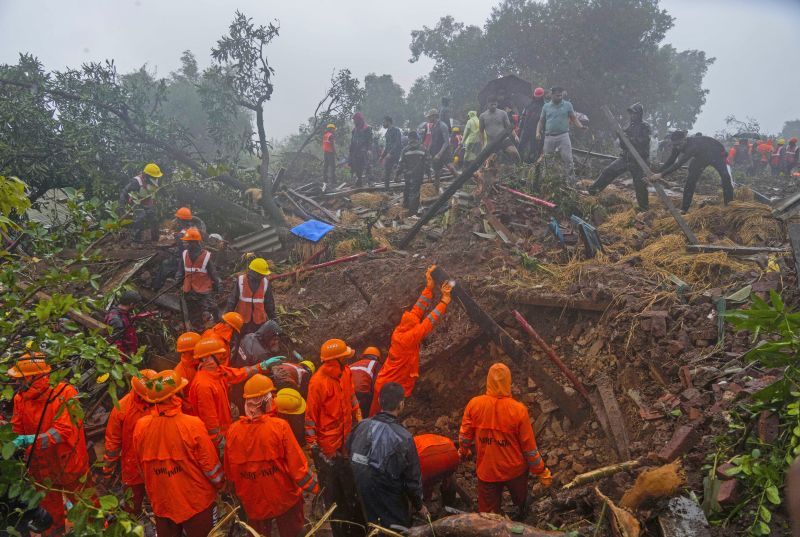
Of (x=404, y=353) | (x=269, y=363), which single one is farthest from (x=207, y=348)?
(x=404, y=353)

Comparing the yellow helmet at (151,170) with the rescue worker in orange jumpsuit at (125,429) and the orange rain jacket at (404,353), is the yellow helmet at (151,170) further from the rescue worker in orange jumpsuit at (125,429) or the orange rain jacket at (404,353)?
the orange rain jacket at (404,353)

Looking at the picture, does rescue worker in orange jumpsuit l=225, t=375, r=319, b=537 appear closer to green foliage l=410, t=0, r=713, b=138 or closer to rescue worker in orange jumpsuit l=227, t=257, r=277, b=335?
rescue worker in orange jumpsuit l=227, t=257, r=277, b=335

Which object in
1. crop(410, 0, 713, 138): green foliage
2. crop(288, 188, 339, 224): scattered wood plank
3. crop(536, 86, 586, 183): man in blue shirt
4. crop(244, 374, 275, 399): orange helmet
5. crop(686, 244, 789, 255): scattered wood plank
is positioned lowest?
crop(244, 374, 275, 399): orange helmet

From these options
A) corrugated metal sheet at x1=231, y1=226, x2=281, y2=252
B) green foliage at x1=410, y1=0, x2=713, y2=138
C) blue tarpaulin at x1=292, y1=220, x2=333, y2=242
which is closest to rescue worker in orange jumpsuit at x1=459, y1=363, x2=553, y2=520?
blue tarpaulin at x1=292, y1=220, x2=333, y2=242

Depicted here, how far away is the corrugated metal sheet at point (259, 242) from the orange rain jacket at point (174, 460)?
687cm

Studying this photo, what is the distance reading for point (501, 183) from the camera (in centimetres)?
994

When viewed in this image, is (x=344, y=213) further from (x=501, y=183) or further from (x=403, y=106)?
(x=403, y=106)

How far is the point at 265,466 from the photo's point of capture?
3.79 m

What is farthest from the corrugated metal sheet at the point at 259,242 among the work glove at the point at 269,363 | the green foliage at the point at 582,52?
the green foliage at the point at 582,52

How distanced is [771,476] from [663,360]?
2212 millimetres

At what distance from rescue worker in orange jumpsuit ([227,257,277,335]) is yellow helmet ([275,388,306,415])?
230 cm

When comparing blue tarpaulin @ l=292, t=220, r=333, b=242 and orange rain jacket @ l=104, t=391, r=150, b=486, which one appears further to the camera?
blue tarpaulin @ l=292, t=220, r=333, b=242

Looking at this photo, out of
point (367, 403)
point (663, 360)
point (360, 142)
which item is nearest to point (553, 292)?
point (663, 360)

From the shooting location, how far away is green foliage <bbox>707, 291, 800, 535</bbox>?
2705mm
